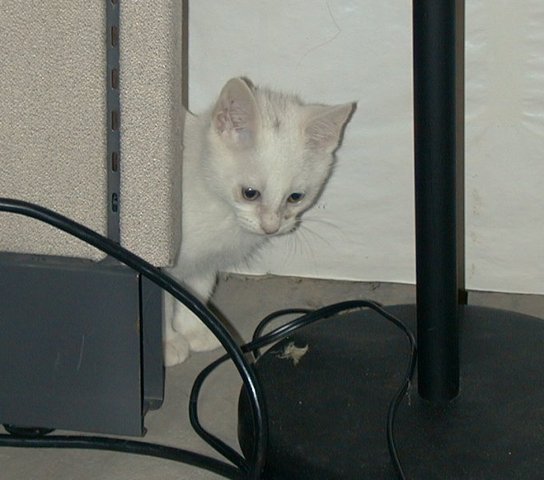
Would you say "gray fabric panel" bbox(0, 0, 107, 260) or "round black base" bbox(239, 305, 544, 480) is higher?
"gray fabric panel" bbox(0, 0, 107, 260)

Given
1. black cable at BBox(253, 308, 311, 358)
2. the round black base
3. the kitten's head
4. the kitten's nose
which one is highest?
the kitten's head

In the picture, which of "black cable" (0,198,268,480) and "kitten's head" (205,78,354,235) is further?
"kitten's head" (205,78,354,235)

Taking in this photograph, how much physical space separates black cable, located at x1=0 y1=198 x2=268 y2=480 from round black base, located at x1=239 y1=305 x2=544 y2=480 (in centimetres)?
3

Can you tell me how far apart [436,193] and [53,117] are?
0.43m

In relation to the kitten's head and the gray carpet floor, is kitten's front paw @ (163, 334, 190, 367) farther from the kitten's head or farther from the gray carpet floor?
the kitten's head

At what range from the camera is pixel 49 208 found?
1035 millimetres

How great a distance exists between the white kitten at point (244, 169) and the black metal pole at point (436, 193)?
389 millimetres

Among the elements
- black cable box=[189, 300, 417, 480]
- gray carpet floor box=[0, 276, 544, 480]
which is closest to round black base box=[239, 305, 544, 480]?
black cable box=[189, 300, 417, 480]

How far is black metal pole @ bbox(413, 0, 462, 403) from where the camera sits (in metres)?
0.92

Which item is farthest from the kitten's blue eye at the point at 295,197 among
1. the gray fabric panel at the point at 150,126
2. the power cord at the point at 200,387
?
the gray fabric panel at the point at 150,126

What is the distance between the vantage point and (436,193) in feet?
3.20

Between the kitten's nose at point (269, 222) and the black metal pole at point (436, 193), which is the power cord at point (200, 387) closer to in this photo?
the black metal pole at point (436, 193)

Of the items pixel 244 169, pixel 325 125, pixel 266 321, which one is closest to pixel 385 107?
pixel 325 125

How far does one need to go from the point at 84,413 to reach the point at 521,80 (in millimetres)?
902
